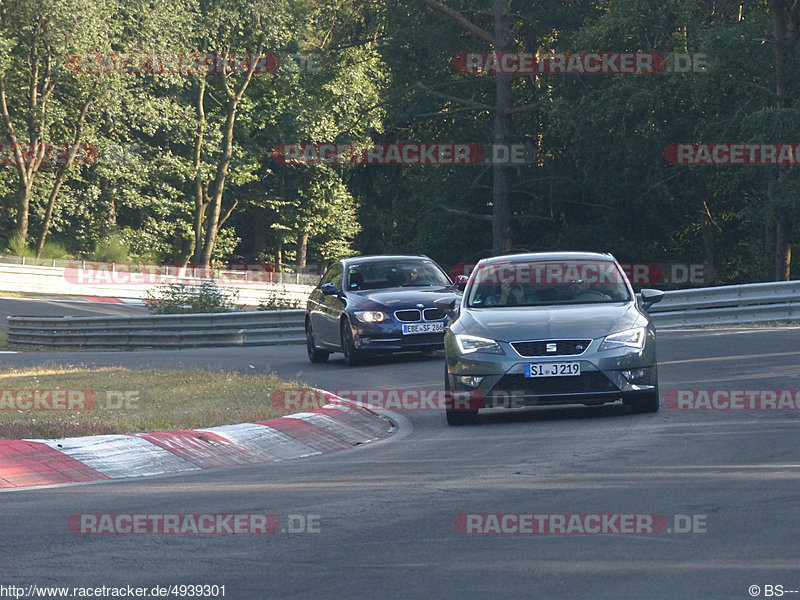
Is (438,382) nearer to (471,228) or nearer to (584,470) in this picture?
(584,470)

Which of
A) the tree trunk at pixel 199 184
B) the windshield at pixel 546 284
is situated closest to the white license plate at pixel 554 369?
the windshield at pixel 546 284

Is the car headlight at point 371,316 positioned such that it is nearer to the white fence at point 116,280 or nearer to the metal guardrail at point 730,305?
the metal guardrail at point 730,305

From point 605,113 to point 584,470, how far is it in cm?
2354

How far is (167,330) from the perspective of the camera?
88.5ft

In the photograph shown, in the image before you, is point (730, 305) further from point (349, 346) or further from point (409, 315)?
point (349, 346)

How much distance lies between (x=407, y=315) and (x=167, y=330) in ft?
33.7

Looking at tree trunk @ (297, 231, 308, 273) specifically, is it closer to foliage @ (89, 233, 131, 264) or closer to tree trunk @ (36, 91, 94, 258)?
foliage @ (89, 233, 131, 264)

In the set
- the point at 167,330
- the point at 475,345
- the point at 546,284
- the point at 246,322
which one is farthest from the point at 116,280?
the point at 475,345

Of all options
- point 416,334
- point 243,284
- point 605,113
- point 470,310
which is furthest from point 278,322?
point 243,284

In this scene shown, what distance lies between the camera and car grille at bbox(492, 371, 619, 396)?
1092cm

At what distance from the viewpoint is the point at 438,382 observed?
602 inches

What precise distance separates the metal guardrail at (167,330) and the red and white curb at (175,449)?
1380 centimetres

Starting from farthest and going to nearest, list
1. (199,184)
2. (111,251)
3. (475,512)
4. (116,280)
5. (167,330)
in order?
(199,184), (111,251), (116,280), (167,330), (475,512)

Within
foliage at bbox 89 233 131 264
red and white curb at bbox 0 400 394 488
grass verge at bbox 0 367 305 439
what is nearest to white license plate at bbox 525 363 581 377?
red and white curb at bbox 0 400 394 488
